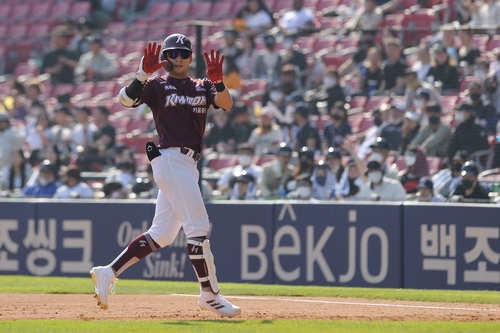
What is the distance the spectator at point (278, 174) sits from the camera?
11727 mm

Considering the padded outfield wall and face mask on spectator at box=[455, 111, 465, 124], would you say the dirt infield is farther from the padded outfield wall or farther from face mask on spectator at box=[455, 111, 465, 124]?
face mask on spectator at box=[455, 111, 465, 124]

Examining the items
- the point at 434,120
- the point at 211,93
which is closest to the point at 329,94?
the point at 434,120

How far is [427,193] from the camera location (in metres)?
10.7

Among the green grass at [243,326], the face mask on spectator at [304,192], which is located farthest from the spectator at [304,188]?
the green grass at [243,326]

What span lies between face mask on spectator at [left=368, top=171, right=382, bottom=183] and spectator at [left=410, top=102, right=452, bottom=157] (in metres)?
0.60

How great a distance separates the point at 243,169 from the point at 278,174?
54 centimetres

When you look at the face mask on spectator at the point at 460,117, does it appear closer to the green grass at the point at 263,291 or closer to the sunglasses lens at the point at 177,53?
the green grass at the point at 263,291

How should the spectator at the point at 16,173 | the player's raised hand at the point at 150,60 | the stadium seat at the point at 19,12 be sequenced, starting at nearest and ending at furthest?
the player's raised hand at the point at 150,60
the spectator at the point at 16,173
the stadium seat at the point at 19,12

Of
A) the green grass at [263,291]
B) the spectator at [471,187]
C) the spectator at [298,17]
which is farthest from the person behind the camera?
the spectator at [298,17]

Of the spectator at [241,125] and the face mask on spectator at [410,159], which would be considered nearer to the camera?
the face mask on spectator at [410,159]

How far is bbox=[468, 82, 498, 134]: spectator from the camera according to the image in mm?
10492

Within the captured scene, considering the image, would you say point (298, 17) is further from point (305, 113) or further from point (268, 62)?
point (305, 113)

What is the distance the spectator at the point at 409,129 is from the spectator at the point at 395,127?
0.21 ft

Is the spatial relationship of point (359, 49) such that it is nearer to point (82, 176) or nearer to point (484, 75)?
point (484, 75)
